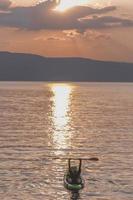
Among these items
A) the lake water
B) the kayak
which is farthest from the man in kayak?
the lake water

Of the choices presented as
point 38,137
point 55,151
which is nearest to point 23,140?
point 38,137

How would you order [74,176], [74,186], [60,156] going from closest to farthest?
[74,186]
[74,176]
[60,156]

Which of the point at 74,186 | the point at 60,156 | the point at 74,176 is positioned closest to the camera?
the point at 74,186

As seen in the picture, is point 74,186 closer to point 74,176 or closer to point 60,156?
point 74,176

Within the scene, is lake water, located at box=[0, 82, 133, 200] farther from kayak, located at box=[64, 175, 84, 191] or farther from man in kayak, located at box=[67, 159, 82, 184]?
man in kayak, located at box=[67, 159, 82, 184]

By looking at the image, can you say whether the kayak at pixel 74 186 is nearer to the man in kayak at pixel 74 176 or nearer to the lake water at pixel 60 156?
the man in kayak at pixel 74 176

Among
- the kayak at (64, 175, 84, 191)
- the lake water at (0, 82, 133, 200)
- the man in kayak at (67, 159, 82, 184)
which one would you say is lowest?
the lake water at (0, 82, 133, 200)

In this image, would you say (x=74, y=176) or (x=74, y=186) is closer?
(x=74, y=186)

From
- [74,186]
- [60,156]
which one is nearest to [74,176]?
[74,186]

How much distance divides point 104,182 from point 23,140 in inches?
1764

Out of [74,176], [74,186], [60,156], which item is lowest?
[60,156]

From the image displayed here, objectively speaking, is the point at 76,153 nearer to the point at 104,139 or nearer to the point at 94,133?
the point at 104,139

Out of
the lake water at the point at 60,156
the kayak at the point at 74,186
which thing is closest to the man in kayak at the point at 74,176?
the kayak at the point at 74,186

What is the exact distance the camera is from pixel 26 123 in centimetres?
15462
